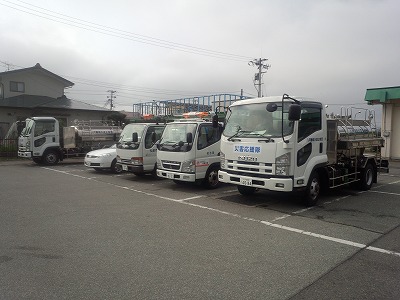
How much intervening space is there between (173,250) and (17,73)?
29.6 m

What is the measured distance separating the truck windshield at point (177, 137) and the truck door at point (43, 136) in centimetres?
947

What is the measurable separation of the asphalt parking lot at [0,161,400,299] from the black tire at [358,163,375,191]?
3.16 feet

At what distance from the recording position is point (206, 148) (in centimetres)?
1066

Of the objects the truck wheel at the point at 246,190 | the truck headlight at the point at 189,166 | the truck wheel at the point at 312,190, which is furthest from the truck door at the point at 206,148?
the truck wheel at the point at 312,190

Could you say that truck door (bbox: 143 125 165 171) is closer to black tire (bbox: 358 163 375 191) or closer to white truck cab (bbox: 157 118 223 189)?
white truck cab (bbox: 157 118 223 189)

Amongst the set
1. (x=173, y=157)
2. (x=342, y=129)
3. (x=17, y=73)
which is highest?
(x=17, y=73)

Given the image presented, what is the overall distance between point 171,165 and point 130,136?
3092 millimetres

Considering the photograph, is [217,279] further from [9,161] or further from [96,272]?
→ [9,161]

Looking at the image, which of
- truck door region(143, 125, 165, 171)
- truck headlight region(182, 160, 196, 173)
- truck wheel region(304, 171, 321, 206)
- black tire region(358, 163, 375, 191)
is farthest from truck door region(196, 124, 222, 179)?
black tire region(358, 163, 375, 191)

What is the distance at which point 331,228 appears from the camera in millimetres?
6680

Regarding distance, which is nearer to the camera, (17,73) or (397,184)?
(397,184)

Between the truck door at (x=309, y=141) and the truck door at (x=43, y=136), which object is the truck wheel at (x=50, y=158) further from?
the truck door at (x=309, y=141)

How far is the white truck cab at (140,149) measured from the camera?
12.3 meters

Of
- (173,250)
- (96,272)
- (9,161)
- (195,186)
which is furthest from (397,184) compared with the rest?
(9,161)
